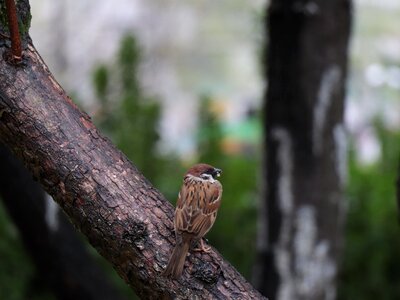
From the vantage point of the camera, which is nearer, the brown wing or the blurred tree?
the brown wing

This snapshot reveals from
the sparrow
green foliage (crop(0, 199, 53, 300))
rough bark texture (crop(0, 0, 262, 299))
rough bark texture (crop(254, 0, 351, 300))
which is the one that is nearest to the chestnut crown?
the sparrow

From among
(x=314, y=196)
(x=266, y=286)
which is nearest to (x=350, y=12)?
(x=314, y=196)

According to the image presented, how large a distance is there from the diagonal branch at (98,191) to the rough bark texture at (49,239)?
249 cm

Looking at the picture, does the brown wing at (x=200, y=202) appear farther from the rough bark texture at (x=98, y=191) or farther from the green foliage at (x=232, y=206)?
the green foliage at (x=232, y=206)

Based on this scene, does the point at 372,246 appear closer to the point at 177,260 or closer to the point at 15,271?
the point at 15,271

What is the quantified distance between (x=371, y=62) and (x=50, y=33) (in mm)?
6441

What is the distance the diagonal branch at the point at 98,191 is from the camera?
90.2 inches

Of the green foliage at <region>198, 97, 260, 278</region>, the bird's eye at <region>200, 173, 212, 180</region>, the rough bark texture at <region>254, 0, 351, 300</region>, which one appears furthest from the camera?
the green foliage at <region>198, 97, 260, 278</region>

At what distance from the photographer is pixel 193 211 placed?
8.30 feet

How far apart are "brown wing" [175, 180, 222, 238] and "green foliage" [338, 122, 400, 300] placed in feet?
11.5

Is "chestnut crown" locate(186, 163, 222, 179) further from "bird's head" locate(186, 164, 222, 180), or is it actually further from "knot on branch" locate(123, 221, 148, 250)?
"knot on branch" locate(123, 221, 148, 250)

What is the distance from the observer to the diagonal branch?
2291 mm

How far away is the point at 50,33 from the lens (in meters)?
15.7

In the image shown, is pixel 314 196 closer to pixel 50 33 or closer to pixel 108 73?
pixel 108 73
